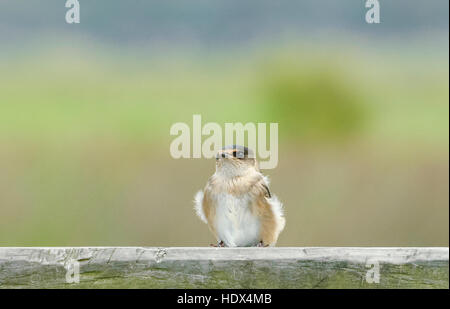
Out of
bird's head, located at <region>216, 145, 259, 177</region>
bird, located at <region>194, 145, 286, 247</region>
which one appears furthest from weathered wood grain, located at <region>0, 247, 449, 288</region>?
bird's head, located at <region>216, 145, 259, 177</region>

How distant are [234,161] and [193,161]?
1.13 meters

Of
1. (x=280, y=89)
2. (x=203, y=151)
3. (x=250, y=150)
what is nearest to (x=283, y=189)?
(x=203, y=151)

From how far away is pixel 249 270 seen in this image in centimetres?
237

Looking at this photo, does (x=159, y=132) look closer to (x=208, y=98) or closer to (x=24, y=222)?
(x=208, y=98)

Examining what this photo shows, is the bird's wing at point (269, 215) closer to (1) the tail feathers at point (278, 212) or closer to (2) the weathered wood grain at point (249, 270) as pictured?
(1) the tail feathers at point (278, 212)

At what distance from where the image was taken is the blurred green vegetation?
16.4 feet

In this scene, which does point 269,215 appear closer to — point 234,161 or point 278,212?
point 278,212

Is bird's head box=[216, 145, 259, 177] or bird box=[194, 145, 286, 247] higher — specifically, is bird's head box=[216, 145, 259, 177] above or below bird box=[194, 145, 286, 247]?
above

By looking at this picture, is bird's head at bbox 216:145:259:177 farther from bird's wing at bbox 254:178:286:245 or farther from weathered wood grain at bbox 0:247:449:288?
weathered wood grain at bbox 0:247:449:288

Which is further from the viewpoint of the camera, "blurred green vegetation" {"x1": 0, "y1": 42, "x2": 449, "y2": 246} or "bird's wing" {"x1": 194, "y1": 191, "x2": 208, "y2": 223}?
"blurred green vegetation" {"x1": 0, "y1": 42, "x2": 449, "y2": 246}

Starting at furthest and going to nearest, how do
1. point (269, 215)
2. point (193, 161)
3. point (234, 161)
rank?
point (193, 161), point (234, 161), point (269, 215)

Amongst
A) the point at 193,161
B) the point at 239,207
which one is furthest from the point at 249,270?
the point at 193,161

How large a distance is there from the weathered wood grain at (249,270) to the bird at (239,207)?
4.09ft

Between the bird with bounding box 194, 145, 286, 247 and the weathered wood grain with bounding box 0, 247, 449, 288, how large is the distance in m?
1.25
